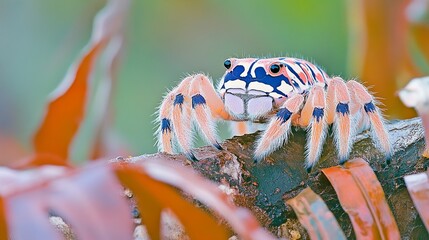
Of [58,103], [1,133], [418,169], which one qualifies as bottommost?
[1,133]

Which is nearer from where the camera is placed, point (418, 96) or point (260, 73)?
point (418, 96)

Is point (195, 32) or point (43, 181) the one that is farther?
point (195, 32)

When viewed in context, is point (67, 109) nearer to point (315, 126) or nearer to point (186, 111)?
point (186, 111)

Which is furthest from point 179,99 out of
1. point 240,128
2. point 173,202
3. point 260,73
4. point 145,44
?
point 145,44

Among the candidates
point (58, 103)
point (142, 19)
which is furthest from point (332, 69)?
point (58, 103)

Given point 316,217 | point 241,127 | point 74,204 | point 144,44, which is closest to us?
point 74,204

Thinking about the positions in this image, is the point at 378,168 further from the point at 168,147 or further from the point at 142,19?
the point at 142,19
